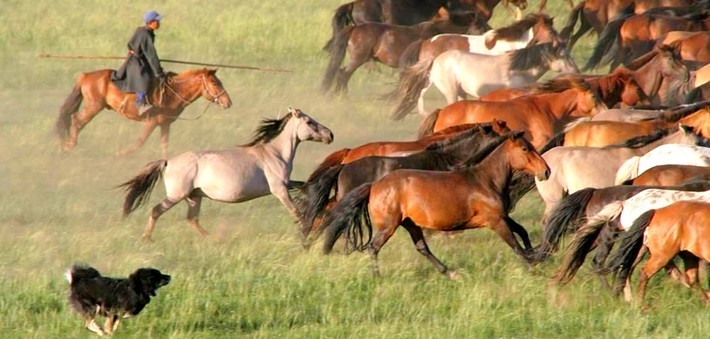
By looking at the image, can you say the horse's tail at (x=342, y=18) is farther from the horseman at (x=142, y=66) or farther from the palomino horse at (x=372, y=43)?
the horseman at (x=142, y=66)

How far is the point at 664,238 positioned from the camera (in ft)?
29.3

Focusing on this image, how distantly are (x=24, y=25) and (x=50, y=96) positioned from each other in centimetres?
570

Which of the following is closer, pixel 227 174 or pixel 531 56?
pixel 227 174

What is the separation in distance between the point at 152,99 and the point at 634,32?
7.92 metres

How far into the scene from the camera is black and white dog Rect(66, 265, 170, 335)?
27.1 ft

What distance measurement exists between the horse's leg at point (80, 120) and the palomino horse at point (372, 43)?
5201mm

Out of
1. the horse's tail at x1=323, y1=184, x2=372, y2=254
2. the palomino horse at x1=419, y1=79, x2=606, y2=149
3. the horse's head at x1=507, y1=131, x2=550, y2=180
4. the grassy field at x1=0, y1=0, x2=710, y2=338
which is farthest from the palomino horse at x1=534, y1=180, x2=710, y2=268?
the palomino horse at x1=419, y1=79, x2=606, y2=149

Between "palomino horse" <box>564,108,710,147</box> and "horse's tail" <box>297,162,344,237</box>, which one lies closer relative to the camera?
"horse's tail" <box>297,162,344,237</box>

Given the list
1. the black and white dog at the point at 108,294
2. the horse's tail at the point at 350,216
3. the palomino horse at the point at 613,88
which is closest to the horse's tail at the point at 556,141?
the palomino horse at the point at 613,88

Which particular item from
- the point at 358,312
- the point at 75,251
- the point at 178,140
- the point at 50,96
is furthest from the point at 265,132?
the point at 50,96

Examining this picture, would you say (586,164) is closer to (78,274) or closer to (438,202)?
(438,202)

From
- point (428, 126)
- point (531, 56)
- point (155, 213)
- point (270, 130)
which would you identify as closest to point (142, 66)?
point (428, 126)

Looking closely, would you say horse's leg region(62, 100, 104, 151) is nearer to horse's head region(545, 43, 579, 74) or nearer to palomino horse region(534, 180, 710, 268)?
horse's head region(545, 43, 579, 74)

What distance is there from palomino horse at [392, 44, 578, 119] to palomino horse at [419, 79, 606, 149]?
146 inches
